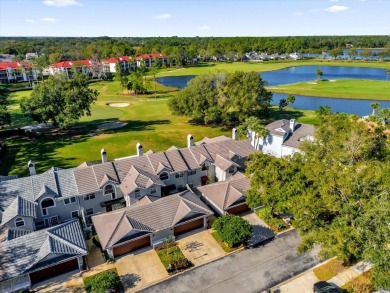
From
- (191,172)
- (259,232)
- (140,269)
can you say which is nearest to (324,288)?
(259,232)

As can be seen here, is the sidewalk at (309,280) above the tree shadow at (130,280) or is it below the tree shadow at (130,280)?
below

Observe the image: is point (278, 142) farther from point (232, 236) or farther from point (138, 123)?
point (138, 123)

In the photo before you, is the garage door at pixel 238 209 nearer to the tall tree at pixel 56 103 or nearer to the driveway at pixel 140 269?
the driveway at pixel 140 269

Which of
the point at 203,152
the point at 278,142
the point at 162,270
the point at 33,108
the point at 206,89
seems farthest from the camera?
the point at 206,89

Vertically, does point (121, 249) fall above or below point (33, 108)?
below

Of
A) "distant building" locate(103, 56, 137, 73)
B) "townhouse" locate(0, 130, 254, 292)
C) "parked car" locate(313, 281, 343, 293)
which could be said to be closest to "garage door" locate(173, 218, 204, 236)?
"townhouse" locate(0, 130, 254, 292)

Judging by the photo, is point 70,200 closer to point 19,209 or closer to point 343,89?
point 19,209

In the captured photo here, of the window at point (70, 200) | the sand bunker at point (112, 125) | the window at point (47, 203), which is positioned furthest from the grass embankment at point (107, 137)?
the window at point (47, 203)

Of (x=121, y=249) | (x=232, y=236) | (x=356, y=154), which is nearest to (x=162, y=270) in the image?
(x=121, y=249)
